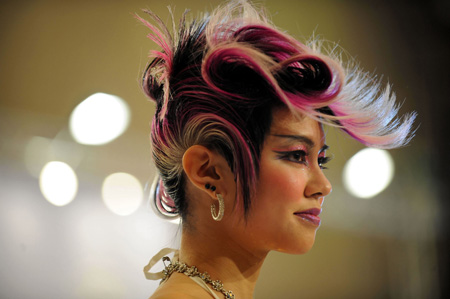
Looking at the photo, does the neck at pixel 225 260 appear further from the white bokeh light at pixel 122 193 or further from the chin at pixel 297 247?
the white bokeh light at pixel 122 193

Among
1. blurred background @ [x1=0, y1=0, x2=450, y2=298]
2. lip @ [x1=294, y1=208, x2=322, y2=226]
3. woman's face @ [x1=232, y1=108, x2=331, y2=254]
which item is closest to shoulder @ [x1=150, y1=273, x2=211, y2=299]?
woman's face @ [x1=232, y1=108, x2=331, y2=254]

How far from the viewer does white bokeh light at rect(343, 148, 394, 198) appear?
2.16 m

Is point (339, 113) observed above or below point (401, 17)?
below

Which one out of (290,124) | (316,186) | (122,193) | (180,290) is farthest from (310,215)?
(122,193)

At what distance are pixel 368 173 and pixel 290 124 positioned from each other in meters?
1.35

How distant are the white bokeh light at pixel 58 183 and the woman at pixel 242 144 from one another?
0.99 m

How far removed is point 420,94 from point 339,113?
1292mm

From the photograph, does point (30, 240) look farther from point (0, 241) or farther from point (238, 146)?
point (238, 146)

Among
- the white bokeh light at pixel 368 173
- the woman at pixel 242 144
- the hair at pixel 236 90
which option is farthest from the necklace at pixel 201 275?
the white bokeh light at pixel 368 173

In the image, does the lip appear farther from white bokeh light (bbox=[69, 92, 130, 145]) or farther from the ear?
white bokeh light (bbox=[69, 92, 130, 145])

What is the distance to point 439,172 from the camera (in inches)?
85.8

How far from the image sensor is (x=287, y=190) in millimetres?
905

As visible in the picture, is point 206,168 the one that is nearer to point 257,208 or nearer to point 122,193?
point 257,208

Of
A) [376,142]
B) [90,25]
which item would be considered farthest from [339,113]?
[90,25]
